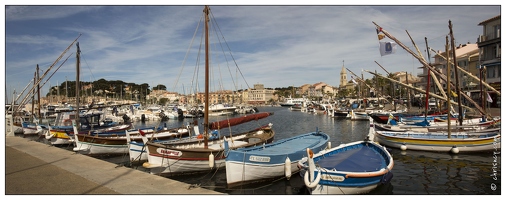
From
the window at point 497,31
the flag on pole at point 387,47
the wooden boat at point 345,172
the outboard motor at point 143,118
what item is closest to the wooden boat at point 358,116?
the window at point 497,31

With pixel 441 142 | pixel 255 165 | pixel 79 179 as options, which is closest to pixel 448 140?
pixel 441 142

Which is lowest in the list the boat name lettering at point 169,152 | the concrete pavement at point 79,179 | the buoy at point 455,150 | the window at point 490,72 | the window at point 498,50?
the buoy at point 455,150

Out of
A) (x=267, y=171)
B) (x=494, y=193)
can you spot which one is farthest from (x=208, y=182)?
(x=494, y=193)

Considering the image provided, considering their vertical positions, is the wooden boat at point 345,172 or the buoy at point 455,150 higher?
the wooden boat at point 345,172

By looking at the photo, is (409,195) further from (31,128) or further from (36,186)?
(31,128)

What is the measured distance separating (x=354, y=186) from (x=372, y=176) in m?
0.80

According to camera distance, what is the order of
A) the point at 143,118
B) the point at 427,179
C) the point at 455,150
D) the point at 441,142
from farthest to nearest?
the point at 143,118 < the point at 441,142 < the point at 455,150 < the point at 427,179

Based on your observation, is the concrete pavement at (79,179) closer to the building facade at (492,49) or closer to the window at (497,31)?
the building facade at (492,49)

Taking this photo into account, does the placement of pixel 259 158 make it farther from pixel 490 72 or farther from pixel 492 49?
pixel 492 49

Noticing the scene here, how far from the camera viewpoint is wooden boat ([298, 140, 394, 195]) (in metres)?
11.1

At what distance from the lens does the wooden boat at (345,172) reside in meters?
11.1

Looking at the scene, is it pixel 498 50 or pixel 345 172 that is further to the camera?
pixel 498 50

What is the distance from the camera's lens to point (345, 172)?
11.3 metres

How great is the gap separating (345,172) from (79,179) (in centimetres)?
974
